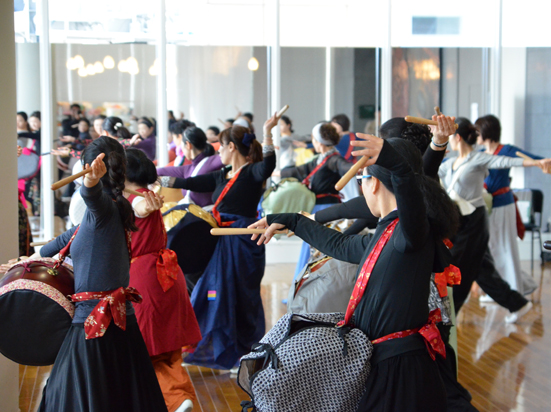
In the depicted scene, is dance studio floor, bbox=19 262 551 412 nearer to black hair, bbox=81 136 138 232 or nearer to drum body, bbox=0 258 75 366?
drum body, bbox=0 258 75 366

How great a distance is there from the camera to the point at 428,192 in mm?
1915

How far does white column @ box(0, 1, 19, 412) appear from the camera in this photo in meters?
2.95

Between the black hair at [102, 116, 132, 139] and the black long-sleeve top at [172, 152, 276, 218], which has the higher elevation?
the black hair at [102, 116, 132, 139]

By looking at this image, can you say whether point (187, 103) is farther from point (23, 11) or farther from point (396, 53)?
point (396, 53)

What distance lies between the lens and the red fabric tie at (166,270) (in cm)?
312

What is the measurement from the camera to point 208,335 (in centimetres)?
412

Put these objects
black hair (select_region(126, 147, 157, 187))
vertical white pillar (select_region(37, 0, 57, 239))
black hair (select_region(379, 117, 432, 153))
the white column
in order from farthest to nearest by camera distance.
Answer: vertical white pillar (select_region(37, 0, 57, 239)) → black hair (select_region(126, 147, 157, 187)) → the white column → black hair (select_region(379, 117, 432, 153))

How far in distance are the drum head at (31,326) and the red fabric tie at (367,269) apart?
109 centimetres

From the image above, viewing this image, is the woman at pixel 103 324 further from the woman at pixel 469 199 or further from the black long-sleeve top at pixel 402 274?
the woman at pixel 469 199

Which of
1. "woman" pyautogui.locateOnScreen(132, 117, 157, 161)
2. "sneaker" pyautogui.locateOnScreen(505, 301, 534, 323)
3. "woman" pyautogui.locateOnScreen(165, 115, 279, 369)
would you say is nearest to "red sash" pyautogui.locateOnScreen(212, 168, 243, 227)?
"woman" pyautogui.locateOnScreen(165, 115, 279, 369)

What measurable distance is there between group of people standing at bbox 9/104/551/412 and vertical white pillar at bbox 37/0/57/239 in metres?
3.34

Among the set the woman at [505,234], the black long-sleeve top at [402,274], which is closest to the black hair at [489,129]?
the woman at [505,234]

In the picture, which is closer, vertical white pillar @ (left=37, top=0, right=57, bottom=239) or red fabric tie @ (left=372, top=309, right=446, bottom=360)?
red fabric tie @ (left=372, top=309, right=446, bottom=360)

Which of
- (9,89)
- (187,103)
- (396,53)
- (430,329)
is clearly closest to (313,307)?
(430,329)
